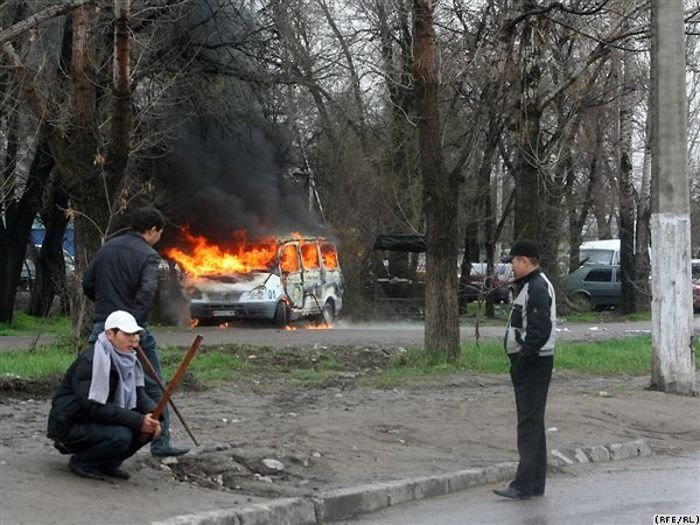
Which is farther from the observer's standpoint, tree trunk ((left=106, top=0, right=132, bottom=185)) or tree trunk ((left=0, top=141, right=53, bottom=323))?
tree trunk ((left=0, top=141, right=53, bottom=323))

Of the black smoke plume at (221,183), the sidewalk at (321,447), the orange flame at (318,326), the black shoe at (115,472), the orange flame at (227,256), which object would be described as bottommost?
the sidewalk at (321,447)

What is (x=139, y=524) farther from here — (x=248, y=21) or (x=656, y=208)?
(x=248, y=21)

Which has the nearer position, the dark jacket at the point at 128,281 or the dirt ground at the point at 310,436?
the dirt ground at the point at 310,436

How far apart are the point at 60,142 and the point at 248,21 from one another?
10.3m

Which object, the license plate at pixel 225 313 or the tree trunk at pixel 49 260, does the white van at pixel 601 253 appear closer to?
the license plate at pixel 225 313

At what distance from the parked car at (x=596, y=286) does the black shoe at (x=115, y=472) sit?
3262 cm

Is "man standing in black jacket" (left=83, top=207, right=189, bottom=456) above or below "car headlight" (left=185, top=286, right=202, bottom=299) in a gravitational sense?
above

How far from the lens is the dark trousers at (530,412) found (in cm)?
805

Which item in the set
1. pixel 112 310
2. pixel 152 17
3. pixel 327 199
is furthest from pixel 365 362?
pixel 327 199

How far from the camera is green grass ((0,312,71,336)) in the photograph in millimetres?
25109

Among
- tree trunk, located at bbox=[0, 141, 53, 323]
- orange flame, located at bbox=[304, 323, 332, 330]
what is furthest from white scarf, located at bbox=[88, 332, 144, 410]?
tree trunk, located at bbox=[0, 141, 53, 323]

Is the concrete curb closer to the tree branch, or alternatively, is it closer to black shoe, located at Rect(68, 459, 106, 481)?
black shoe, located at Rect(68, 459, 106, 481)

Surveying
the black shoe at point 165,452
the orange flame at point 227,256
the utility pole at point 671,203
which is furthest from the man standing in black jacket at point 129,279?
the orange flame at point 227,256

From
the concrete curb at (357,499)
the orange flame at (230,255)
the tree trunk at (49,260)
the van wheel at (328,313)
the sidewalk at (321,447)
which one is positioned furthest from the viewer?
the tree trunk at (49,260)
